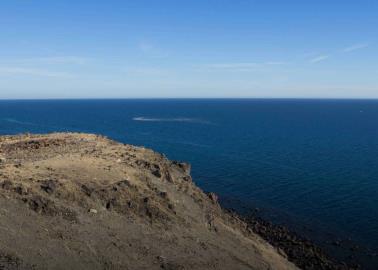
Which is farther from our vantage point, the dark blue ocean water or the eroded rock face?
the dark blue ocean water

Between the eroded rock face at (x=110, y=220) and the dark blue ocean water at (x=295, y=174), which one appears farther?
the dark blue ocean water at (x=295, y=174)

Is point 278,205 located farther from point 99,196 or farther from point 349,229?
point 99,196

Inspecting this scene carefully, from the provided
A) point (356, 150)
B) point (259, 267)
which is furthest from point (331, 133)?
point (259, 267)

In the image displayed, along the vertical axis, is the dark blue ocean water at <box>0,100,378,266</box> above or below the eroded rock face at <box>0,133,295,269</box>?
below

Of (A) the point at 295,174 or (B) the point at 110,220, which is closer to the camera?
(B) the point at 110,220

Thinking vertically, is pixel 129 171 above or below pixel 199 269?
above

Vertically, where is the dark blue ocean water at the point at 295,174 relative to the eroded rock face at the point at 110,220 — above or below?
below

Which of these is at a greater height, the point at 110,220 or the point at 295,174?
the point at 110,220

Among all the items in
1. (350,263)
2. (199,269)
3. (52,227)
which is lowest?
(350,263)
